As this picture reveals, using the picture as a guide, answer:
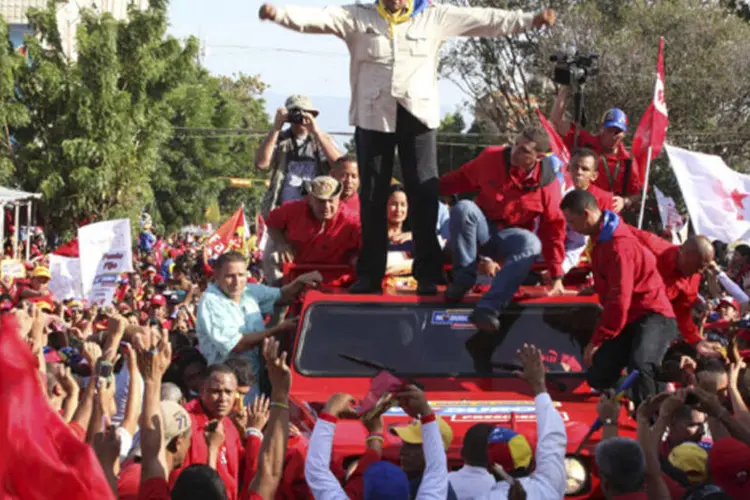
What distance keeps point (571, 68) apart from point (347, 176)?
1812mm

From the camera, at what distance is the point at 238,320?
7746 millimetres

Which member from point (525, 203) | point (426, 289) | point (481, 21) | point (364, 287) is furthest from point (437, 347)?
point (481, 21)

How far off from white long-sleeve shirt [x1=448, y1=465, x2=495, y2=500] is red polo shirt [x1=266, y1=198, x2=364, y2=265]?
3.44 metres

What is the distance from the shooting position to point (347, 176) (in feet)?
29.5

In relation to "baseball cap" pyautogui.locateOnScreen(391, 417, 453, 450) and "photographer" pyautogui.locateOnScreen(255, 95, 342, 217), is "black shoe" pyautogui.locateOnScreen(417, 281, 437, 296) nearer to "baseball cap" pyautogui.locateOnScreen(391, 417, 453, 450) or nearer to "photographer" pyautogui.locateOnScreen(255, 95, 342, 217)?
"baseball cap" pyautogui.locateOnScreen(391, 417, 453, 450)

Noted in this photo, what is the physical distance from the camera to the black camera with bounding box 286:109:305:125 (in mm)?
9172

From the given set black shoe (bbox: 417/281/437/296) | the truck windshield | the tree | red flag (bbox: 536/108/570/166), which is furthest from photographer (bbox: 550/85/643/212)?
the tree

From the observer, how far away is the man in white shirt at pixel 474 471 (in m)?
5.00

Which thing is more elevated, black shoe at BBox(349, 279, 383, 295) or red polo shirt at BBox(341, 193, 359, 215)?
red polo shirt at BBox(341, 193, 359, 215)

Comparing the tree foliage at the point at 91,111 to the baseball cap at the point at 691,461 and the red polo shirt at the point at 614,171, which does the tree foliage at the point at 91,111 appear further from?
the baseball cap at the point at 691,461

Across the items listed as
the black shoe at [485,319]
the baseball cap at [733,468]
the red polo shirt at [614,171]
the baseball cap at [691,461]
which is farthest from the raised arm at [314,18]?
the baseball cap at [733,468]

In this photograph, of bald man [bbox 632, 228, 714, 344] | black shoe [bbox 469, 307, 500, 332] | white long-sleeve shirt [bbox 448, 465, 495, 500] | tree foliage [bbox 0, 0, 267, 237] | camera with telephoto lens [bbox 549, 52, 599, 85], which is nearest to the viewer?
white long-sleeve shirt [bbox 448, 465, 495, 500]

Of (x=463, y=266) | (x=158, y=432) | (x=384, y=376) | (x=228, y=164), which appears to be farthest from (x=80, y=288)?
(x=228, y=164)

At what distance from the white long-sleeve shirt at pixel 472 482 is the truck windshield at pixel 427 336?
6.65 ft
